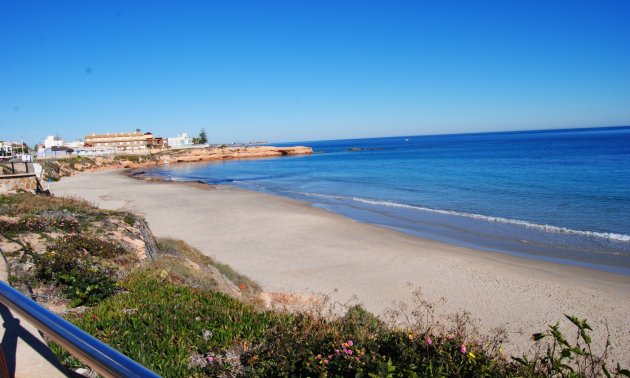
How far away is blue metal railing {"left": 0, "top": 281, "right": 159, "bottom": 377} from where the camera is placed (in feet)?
4.35

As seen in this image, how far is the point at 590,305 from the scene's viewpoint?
32.0 ft

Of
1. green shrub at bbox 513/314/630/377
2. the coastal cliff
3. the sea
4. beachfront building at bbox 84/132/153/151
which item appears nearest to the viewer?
green shrub at bbox 513/314/630/377

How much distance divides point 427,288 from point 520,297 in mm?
2353

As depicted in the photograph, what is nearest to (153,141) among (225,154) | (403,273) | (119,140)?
(119,140)

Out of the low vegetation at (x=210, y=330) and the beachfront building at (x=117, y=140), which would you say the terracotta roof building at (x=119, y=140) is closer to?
the beachfront building at (x=117, y=140)

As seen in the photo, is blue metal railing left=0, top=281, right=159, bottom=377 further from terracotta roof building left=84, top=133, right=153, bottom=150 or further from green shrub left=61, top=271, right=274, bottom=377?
terracotta roof building left=84, top=133, right=153, bottom=150

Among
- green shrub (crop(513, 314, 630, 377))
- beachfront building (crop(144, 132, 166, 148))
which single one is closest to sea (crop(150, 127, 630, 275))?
green shrub (crop(513, 314, 630, 377))

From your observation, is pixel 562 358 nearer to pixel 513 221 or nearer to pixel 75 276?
pixel 75 276

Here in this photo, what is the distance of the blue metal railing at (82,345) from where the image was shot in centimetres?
133

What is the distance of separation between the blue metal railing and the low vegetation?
99.5 inches

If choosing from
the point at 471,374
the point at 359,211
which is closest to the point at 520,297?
the point at 471,374

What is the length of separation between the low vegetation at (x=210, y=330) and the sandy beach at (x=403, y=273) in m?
1.35

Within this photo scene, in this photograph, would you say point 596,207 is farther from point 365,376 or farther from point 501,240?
point 365,376

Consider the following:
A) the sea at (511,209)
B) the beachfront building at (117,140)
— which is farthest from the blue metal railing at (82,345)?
the beachfront building at (117,140)
